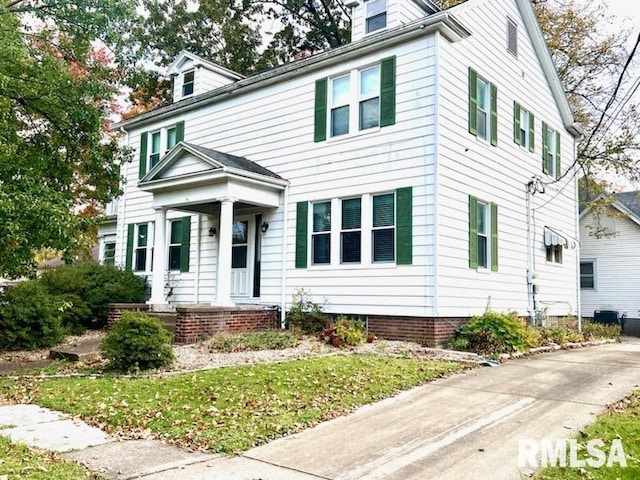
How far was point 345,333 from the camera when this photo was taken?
11211mm

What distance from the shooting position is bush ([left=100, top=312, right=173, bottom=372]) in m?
8.38

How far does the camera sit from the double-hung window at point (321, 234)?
13148 millimetres

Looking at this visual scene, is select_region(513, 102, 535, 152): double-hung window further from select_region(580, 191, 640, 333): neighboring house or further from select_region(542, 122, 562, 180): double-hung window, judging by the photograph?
select_region(580, 191, 640, 333): neighboring house

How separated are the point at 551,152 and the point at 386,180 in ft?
25.8

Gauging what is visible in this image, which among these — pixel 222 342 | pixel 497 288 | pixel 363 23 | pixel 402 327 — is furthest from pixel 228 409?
pixel 363 23

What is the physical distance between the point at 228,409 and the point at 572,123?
16.4m

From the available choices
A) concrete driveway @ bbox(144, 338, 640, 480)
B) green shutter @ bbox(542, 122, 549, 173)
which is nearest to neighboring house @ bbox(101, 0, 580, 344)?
green shutter @ bbox(542, 122, 549, 173)

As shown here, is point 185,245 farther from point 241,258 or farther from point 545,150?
point 545,150

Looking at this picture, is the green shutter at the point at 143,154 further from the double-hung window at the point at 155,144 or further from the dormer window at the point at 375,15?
the dormer window at the point at 375,15

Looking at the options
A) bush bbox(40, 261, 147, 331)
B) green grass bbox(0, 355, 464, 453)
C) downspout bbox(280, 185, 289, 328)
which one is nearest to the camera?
green grass bbox(0, 355, 464, 453)

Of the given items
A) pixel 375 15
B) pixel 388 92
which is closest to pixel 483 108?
pixel 388 92

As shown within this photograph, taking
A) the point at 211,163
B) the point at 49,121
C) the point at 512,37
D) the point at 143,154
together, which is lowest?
the point at 211,163

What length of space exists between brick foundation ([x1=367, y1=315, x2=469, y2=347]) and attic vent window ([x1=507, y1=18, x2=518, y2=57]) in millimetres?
7882

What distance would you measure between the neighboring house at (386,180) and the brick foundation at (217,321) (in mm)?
472
